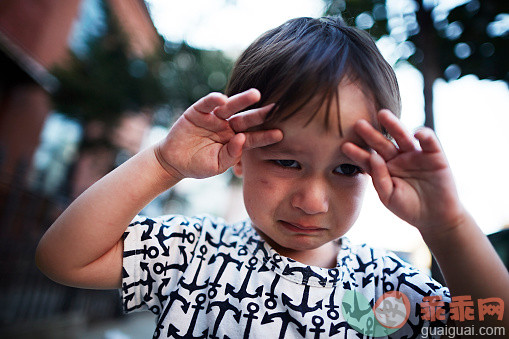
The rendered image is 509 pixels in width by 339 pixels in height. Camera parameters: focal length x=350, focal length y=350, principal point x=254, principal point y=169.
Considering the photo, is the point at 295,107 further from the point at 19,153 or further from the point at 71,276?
the point at 19,153

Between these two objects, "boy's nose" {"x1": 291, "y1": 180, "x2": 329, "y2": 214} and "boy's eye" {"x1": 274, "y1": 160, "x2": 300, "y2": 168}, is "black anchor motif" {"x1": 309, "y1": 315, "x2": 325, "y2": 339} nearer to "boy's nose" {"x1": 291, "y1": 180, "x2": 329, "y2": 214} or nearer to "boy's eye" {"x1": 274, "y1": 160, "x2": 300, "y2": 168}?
"boy's nose" {"x1": 291, "y1": 180, "x2": 329, "y2": 214}

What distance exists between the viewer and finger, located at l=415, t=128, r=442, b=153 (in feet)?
3.17

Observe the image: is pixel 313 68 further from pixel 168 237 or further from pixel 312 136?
pixel 168 237

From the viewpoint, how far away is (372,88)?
3.69 feet

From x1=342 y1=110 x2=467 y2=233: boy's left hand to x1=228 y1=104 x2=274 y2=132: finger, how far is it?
26 cm

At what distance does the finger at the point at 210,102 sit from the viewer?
1.05 metres

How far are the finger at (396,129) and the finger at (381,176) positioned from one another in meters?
0.08

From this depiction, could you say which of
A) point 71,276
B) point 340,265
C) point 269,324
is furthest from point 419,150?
point 71,276

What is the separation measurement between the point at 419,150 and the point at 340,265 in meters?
0.51

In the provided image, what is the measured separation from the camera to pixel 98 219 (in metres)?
1.14

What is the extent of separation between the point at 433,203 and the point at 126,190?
3.15ft

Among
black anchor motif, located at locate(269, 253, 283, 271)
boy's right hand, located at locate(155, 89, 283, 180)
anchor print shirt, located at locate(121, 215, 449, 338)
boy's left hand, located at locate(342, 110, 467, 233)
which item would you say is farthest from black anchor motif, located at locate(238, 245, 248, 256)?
boy's left hand, located at locate(342, 110, 467, 233)

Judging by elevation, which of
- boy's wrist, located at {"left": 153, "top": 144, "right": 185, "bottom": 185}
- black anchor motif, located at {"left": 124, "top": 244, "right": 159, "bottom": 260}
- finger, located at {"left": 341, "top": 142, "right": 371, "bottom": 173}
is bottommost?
black anchor motif, located at {"left": 124, "top": 244, "right": 159, "bottom": 260}

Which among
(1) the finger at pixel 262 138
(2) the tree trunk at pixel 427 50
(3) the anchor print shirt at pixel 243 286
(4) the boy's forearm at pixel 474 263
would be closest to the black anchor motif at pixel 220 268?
(3) the anchor print shirt at pixel 243 286
